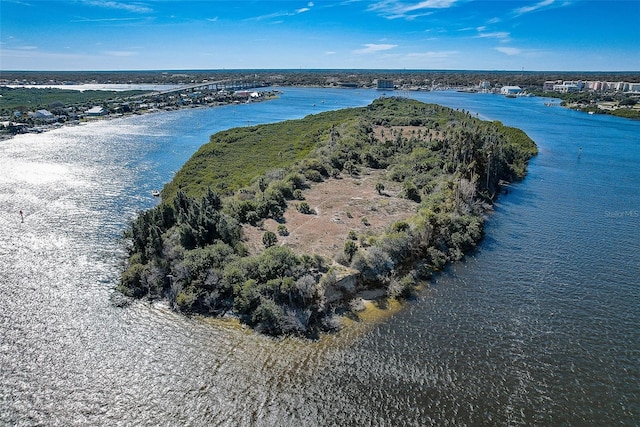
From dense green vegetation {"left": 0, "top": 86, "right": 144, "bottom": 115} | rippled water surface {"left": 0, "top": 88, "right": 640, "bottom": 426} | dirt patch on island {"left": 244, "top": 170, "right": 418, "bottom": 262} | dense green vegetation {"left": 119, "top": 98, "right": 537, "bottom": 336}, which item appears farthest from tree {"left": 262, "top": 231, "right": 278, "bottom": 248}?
dense green vegetation {"left": 0, "top": 86, "right": 144, "bottom": 115}

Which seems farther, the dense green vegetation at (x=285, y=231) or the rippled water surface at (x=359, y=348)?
the dense green vegetation at (x=285, y=231)

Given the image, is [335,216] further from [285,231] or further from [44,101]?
[44,101]

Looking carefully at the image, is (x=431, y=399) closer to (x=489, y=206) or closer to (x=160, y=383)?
(x=160, y=383)

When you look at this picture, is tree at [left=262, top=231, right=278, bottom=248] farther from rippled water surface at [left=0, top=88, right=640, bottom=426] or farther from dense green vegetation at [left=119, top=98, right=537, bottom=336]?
rippled water surface at [left=0, top=88, right=640, bottom=426]

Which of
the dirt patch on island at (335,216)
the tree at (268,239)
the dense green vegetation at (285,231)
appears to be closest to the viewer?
the dense green vegetation at (285,231)

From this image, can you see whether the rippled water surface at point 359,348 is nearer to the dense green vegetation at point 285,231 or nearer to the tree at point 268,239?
the dense green vegetation at point 285,231

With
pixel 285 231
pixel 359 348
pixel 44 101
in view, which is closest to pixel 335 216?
pixel 285 231

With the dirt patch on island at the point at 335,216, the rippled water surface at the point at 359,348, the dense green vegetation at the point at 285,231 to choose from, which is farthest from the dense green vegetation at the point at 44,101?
the dirt patch on island at the point at 335,216
